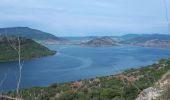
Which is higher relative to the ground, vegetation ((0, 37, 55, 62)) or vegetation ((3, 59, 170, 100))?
vegetation ((3, 59, 170, 100))

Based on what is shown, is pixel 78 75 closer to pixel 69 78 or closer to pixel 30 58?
pixel 69 78

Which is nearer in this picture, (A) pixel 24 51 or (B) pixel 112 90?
(B) pixel 112 90

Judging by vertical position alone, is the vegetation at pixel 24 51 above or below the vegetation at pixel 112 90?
below

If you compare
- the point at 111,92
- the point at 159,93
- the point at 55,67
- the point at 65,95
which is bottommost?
the point at 55,67

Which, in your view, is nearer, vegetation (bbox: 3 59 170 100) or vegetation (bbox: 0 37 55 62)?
vegetation (bbox: 3 59 170 100)

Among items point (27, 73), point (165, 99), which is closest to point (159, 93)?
point (165, 99)

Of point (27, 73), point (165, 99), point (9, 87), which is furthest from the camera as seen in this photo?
point (27, 73)

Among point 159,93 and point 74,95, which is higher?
point 159,93

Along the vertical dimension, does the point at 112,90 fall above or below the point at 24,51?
above

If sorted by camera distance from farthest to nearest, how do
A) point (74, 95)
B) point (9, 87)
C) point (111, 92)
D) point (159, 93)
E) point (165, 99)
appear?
point (9, 87), point (74, 95), point (111, 92), point (159, 93), point (165, 99)

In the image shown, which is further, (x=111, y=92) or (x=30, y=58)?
(x=30, y=58)

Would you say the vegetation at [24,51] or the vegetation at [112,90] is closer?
the vegetation at [112,90]
